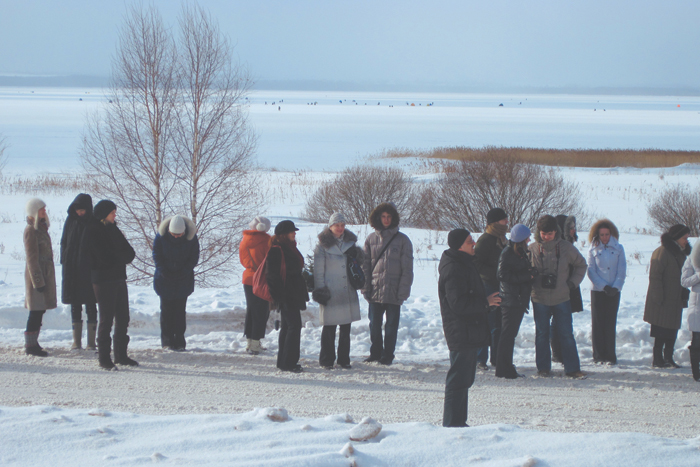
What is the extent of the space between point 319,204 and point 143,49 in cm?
841

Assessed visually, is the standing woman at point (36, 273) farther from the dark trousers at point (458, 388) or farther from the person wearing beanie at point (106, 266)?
the dark trousers at point (458, 388)

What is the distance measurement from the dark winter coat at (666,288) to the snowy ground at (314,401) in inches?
22.8

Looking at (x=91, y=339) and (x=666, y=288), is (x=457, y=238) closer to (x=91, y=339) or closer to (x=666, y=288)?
(x=666, y=288)

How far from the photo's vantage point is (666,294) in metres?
6.95

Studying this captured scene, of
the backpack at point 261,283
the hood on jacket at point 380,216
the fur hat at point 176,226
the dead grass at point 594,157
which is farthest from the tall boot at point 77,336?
the dead grass at point 594,157

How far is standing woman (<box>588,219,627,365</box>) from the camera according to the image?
717 centimetres

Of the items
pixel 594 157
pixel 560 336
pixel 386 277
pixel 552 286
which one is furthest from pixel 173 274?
pixel 594 157

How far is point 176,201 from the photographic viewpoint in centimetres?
1352

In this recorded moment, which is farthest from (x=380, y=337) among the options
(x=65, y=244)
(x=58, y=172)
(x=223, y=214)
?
(x=58, y=172)

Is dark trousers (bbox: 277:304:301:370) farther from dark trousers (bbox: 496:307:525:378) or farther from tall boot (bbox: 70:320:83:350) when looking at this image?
tall boot (bbox: 70:320:83:350)

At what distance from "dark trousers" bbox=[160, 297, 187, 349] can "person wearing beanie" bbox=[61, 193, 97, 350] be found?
30.7 inches

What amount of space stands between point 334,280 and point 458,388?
2.50 m

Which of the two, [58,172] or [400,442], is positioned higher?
[58,172]

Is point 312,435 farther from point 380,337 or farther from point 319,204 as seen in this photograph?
point 319,204
